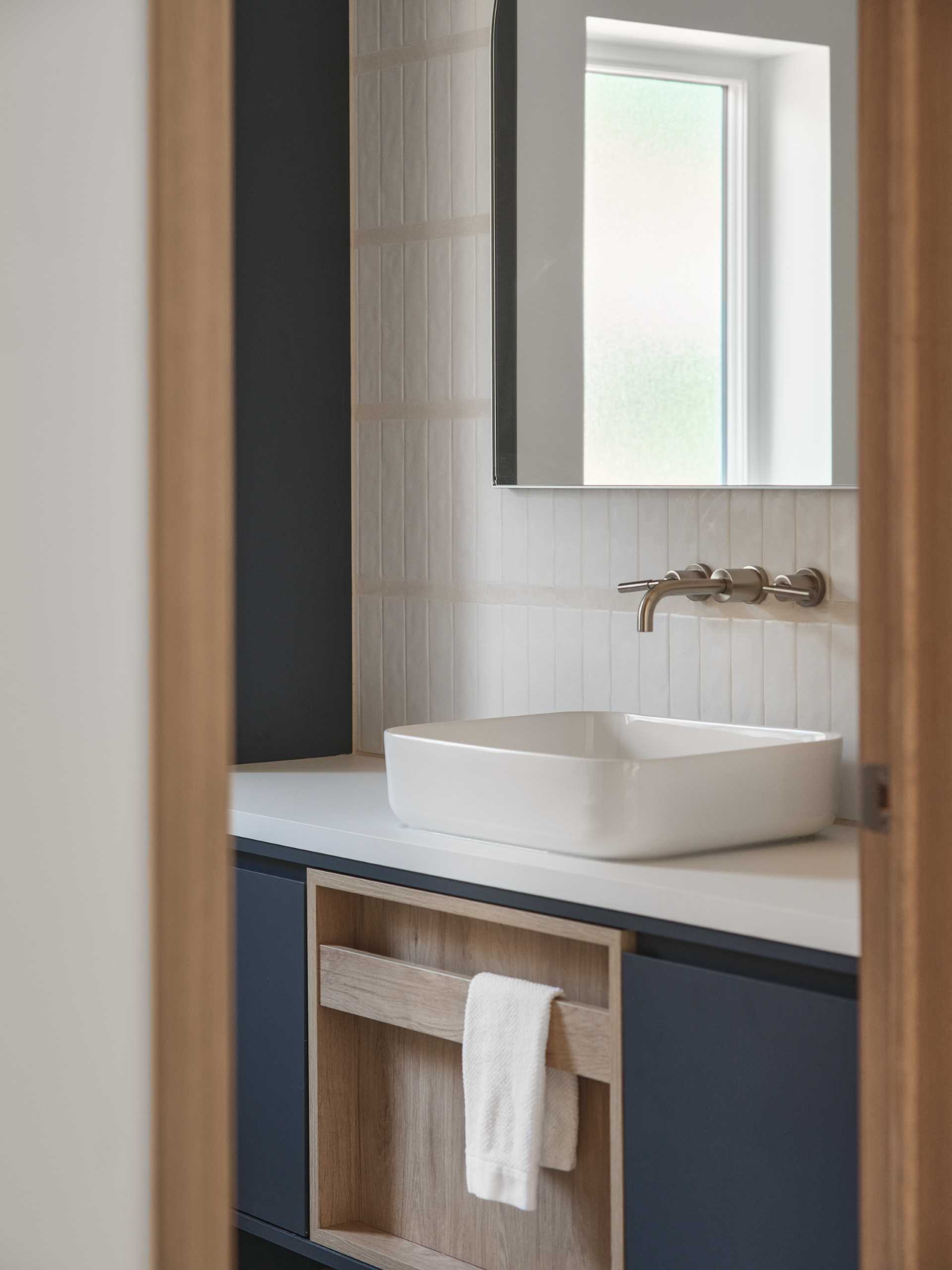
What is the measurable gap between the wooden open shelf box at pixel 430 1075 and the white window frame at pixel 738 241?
820mm

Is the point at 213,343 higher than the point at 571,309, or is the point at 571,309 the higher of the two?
the point at 571,309

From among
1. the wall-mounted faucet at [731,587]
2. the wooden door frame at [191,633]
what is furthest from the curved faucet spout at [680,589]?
the wooden door frame at [191,633]

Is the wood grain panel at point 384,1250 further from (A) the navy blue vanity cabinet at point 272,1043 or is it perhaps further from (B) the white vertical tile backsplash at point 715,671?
(B) the white vertical tile backsplash at point 715,671

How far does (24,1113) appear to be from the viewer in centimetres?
109

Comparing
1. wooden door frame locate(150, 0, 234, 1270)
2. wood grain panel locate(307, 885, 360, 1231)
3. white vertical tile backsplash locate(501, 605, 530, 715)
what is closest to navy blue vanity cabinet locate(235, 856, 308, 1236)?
wood grain panel locate(307, 885, 360, 1231)

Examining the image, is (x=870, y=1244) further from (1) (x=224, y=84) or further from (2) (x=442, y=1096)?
(1) (x=224, y=84)

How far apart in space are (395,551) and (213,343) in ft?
6.71

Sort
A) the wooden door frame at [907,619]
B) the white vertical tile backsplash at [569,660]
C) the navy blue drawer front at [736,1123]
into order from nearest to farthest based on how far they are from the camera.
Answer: the wooden door frame at [907,619], the navy blue drawer front at [736,1123], the white vertical tile backsplash at [569,660]

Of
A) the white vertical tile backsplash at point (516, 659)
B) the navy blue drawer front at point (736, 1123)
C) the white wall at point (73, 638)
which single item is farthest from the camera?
the white vertical tile backsplash at point (516, 659)

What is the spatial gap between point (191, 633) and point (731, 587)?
4.84 feet

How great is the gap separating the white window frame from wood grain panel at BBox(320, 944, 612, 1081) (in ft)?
2.92

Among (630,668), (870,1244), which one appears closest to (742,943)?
(870,1244)

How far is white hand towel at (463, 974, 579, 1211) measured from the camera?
6.75 feet

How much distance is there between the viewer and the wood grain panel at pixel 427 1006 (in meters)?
2.03
